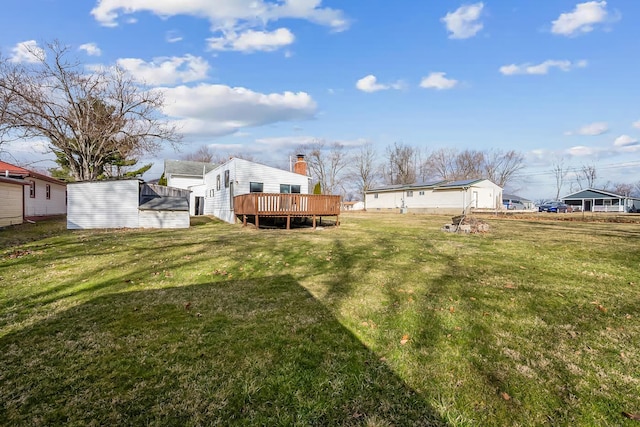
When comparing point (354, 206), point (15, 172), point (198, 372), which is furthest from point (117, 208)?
point (354, 206)

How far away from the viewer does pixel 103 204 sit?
15602mm

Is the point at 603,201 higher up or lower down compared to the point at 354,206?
higher up

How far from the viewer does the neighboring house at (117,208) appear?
15195 millimetres

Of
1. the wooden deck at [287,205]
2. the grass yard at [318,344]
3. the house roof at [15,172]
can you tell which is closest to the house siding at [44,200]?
the house roof at [15,172]

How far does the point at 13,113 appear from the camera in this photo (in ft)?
61.9

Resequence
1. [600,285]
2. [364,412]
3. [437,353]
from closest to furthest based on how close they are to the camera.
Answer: [364,412]
[437,353]
[600,285]

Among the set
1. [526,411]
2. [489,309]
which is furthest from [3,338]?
[489,309]

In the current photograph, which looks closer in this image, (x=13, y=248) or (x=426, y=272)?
(x=426, y=272)

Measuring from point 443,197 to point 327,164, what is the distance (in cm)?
2524

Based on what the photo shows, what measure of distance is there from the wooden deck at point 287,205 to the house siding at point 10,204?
1083 centimetres

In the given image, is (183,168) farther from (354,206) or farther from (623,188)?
(623,188)

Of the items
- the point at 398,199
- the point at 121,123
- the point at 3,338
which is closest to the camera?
the point at 3,338

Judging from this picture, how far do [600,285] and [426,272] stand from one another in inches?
118

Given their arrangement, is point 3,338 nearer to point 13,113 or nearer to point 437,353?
point 437,353
